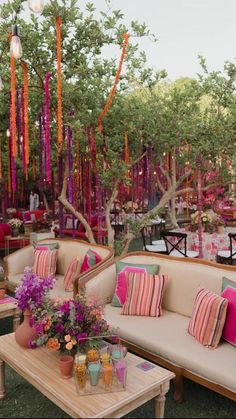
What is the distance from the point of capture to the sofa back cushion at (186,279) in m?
3.57

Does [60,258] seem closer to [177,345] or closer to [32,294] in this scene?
[32,294]


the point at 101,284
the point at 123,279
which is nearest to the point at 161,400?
the point at 123,279

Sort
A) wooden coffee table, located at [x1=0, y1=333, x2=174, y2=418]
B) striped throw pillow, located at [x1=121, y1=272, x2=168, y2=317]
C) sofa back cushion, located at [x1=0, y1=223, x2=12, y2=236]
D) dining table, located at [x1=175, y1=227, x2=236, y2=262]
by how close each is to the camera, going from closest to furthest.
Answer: wooden coffee table, located at [x1=0, y1=333, x2=174, y2=418] → striped throw pillow, located at [x1=121, y1=272, x2=168, y2=317] → dining table, located at [x1=175, y1=227, x2=236, y2=262] → sofa back cushion, located at [x1=0, y1=223, x2=12, y2=236]

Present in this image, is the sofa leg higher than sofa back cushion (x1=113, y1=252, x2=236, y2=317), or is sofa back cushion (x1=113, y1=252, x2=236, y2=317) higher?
sofa back cushion (x1=113, y1=252, x2=236, y2=317)

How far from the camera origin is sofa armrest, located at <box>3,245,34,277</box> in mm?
5836

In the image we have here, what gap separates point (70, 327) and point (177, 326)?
1286mm

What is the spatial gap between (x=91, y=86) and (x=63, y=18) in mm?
991

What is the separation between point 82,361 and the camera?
7.96 ft

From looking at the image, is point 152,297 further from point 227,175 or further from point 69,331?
point 227,175

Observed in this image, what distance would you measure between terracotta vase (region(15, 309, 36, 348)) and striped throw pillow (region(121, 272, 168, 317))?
1.17 metres

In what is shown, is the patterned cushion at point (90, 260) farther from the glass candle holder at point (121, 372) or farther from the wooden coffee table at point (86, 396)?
the glass candle holder at point (121, 372)

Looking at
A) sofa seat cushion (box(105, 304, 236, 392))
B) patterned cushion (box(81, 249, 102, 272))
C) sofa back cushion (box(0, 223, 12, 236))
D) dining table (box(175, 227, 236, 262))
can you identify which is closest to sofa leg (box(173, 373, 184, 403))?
sofa seat cushion (box(105, 304, 236, 392))

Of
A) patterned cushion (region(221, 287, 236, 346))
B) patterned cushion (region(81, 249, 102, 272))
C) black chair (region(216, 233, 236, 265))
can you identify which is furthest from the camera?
black chair (region(216, 233, 236, 265))

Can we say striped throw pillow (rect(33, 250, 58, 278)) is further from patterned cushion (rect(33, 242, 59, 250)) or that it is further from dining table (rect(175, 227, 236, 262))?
dining table (rect(175, 227, 236, 262))
